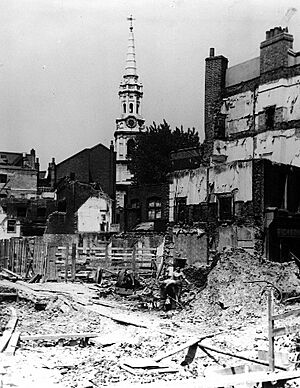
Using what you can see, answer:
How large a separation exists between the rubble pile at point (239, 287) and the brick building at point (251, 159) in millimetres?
5125

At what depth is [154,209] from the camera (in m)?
44.5

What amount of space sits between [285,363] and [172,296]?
923 centimetres

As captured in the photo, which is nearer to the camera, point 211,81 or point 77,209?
point 211,81

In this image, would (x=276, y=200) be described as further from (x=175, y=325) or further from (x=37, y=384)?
(x=37, y=384)

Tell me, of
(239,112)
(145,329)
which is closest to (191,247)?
(239,112)

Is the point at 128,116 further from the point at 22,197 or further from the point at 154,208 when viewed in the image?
the point at 154,208

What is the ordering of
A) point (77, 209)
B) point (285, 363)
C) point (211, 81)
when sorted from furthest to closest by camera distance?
point (77, 209) < point (211, 81) < point (285, 363)

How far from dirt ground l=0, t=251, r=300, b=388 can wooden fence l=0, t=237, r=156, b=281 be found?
3.08 metres

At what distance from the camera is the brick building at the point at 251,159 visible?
25.8 m

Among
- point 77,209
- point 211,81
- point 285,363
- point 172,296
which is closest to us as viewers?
point 285,363

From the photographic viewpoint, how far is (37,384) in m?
10.4

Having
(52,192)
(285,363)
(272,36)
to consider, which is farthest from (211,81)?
(52,192)

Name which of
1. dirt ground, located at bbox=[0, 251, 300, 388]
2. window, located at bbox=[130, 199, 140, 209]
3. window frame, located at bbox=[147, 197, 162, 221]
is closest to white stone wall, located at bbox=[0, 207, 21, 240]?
window, located at bbox=[130, 199, 140, 209]

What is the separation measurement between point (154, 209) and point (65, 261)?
16856 millimetres
